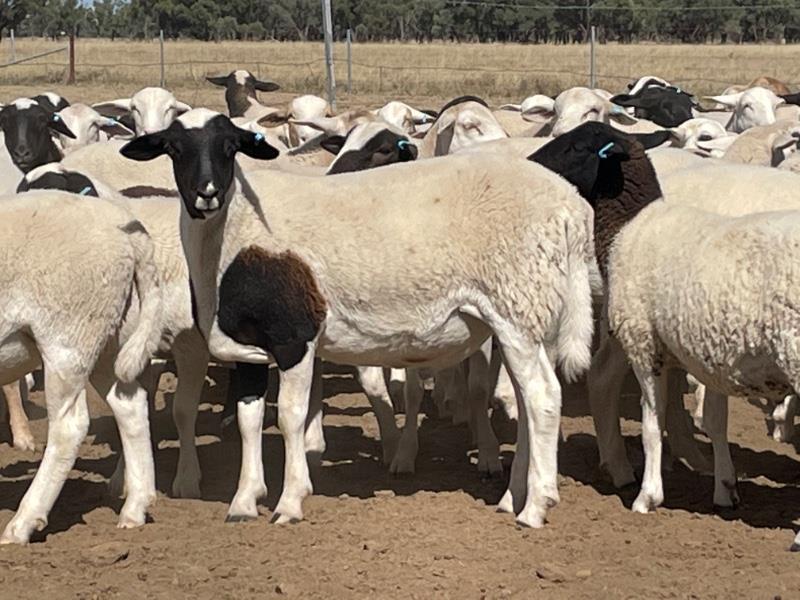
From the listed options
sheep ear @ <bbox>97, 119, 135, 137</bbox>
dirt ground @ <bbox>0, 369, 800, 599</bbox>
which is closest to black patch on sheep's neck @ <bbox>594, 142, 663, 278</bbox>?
dirt ground @ <bbox>0, 369, 800, 599</bbox>

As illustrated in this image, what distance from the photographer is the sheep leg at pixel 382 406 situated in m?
8.40

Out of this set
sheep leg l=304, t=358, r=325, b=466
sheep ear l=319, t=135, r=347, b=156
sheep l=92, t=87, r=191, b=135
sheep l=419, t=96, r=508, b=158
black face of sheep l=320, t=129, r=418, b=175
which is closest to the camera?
sheep leg l=304, t=358, r=325, b=466

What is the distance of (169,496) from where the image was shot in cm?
789

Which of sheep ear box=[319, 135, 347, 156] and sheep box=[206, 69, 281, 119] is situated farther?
sheep box=[206, 69, 281, 119]

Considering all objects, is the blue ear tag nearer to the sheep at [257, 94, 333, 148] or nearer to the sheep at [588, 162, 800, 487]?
the sheep at [588, 162, 800, 487]

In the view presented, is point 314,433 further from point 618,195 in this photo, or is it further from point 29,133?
point 29,133

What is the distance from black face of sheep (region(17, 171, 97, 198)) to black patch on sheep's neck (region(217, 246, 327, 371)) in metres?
1.85

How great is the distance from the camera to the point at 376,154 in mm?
9352

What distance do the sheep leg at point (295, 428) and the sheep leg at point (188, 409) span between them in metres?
1.03

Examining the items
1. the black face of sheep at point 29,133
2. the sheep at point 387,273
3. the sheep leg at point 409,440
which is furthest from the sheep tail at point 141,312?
the black face of sheep at point 29,133

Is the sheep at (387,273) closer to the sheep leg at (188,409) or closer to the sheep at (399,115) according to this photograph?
the sheep leg at (188,409)

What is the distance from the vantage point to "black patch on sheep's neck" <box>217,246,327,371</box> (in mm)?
6926

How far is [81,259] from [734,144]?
213 inches

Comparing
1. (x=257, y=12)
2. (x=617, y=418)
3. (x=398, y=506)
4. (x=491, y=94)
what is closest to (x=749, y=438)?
(x=617, y=418)
